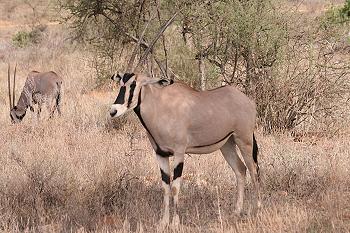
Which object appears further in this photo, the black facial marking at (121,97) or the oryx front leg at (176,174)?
the oryx front leg at (176,174)

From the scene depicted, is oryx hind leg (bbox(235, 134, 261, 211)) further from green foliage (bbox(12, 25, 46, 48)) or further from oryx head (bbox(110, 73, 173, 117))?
green foliage (bbox(12, 25, 46, 48))

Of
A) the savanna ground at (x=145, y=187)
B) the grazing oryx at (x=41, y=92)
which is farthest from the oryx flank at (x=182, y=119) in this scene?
the grazing oryx at (x=41, y=92)

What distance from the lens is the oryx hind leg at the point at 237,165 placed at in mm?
6109

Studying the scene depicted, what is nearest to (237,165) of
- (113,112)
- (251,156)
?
(251,156)

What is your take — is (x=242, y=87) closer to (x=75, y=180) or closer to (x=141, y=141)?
(x=141, y=141)

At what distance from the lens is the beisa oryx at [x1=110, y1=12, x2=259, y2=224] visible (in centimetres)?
544

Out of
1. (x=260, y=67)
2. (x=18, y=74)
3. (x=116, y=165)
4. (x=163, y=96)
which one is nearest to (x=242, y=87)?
(x=260, y=67)

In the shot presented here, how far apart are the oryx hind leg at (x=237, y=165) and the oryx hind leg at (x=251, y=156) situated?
9 centimetres

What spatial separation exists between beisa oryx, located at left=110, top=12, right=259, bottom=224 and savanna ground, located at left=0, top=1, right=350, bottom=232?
417 millimetres

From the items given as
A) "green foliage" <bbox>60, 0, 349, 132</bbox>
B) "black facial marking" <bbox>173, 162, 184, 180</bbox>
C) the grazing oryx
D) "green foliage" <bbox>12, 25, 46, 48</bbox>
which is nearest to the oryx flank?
"black facial marking" <bbox>173, 162, 184, 180</bbox>

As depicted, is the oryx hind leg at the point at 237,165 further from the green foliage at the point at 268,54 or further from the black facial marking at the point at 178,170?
the green foliage at the point at 268,54

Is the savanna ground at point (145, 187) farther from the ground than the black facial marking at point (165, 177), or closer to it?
closer to it

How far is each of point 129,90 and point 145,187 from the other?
1724 mm

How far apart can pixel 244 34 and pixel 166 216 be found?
4.77 metres
